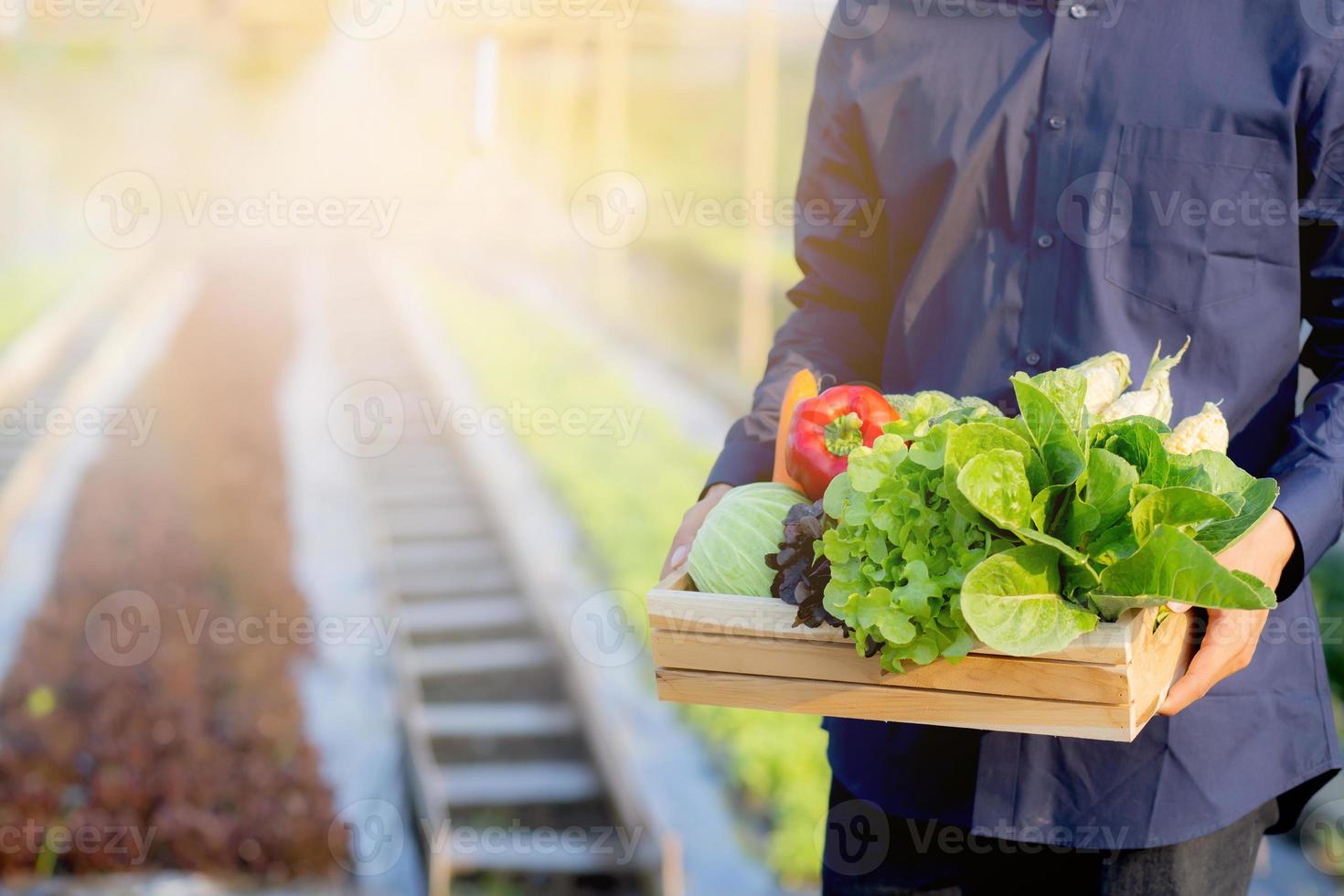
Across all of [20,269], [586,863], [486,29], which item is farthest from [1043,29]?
[20,269]

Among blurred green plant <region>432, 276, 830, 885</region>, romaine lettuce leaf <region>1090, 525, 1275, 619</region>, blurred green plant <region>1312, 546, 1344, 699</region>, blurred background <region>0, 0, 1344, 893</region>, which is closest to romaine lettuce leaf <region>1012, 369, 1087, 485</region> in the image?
romaine lettuce leaf <region>1090, 525, 1275, 619</region>

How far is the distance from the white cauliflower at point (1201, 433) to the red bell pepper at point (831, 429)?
34 centimetres

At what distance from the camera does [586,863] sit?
15.7 ft

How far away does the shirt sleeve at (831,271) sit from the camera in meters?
1.65

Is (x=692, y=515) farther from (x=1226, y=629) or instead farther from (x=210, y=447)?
(x=210, y=447)

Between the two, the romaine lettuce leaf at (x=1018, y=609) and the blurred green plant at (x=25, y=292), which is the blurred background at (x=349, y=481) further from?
the romaine lettuce leaf at (x=1018, y=609)

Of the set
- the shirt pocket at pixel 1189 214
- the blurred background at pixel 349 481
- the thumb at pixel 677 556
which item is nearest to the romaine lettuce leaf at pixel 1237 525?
the shirt pocket at pixel 1189 214

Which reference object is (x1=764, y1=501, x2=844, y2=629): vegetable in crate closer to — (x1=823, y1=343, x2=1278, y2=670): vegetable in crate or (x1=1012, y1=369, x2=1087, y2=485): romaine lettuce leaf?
(x1=823, y1=343, x2=1278, y2=670): vegetable in crate

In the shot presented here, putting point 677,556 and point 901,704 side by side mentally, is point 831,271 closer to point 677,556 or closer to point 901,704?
point 677,556

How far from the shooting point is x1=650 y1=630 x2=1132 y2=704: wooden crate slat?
1159 mm

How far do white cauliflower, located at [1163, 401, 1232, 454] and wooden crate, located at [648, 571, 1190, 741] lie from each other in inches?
8.0

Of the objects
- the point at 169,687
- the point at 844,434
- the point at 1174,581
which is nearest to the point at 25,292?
the point at 169,687

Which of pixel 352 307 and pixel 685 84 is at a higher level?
pixel 685 84

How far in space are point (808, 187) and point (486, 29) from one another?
600cm
